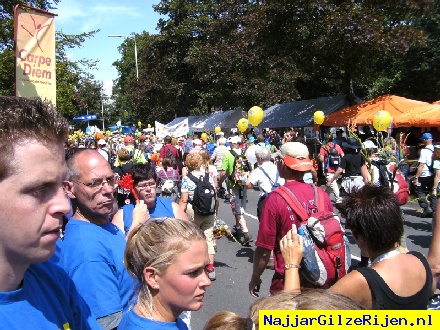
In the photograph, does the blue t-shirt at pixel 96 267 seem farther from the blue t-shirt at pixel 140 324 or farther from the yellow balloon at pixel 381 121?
the yellow balloon at pixel 381 121

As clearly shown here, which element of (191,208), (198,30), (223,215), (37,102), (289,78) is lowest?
(223,215)

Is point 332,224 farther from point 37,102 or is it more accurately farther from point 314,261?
point 37,102

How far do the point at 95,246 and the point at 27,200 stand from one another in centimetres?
103

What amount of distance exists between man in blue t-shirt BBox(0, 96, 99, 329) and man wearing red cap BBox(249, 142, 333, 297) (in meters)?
2.12

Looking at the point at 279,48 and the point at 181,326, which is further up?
the point at 279,48

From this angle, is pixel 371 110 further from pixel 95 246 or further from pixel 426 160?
pixel 95 246

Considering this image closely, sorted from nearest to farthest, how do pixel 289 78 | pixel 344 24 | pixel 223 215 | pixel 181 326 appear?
pixel 181 326 < pixel 223 215 < pixel 344 24 < pixel 289 78

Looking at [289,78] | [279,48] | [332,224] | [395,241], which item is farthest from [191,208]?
[289,78]

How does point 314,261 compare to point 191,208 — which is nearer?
point 314,261

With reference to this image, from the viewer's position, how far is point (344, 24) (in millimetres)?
15797

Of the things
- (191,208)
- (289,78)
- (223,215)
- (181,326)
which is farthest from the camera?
(289,78)

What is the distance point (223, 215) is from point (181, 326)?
29.7 feet

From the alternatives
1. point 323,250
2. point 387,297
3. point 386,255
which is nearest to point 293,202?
point 323,250

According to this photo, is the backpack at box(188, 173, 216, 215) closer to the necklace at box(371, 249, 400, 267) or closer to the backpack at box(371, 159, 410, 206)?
the backpack at box(371, 159, 410, 206)
